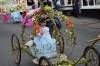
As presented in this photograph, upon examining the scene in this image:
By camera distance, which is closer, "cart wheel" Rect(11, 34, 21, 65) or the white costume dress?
the white costume dress

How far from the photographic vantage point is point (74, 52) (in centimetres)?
1132

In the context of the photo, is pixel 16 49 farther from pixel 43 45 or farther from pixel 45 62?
pixel 45 62

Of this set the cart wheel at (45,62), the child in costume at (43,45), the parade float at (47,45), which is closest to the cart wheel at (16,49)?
the parade float at (47,45)

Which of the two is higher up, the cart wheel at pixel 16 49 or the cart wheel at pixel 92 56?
the cart wheel at pixel 92 56

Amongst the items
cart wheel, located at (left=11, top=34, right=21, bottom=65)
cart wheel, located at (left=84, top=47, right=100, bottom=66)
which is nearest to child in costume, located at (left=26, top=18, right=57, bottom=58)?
cart wheel, located at (left=11, top=34, right=21, bottom=65)

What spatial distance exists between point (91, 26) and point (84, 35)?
3.97 m

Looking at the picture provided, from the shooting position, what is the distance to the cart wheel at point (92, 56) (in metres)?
7.13

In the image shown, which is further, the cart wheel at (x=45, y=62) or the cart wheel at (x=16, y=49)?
the cart wheel at (x=16, y=49)

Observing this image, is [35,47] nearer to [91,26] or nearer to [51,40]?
[51,40]

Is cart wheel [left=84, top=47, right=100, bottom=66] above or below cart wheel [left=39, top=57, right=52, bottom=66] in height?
above

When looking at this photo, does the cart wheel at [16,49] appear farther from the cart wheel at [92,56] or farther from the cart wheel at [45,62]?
the cart wheel at [92,56]

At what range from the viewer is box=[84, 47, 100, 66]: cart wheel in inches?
281

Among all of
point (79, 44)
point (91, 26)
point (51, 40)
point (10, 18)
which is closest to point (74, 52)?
point (79, 44)

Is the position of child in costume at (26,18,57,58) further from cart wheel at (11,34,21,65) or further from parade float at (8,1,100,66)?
cart wheel at (11,34,21,65)
